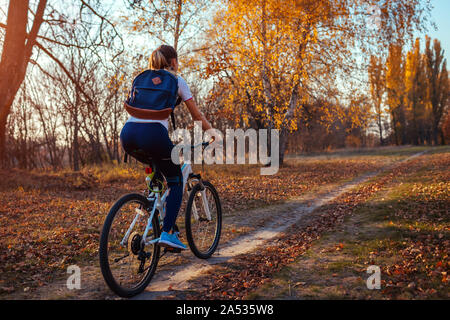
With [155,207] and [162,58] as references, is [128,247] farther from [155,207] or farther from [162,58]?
[162,58]

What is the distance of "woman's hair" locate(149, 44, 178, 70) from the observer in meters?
3.22

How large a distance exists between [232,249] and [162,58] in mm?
2707

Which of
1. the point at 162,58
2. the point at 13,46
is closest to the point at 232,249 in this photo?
the point at 162,58

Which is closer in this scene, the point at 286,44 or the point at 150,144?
the point at 150,144

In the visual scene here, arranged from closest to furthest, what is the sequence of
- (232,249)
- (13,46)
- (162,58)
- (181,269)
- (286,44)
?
(162,58), (181,269), (232,249), (13,46), (286,44)

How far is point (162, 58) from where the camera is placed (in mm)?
3219

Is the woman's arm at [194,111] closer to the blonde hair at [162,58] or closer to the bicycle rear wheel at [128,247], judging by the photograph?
the blonde hair at [162,58]

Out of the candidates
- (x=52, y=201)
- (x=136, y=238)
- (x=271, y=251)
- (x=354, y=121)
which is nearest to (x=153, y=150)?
(x=136, y=238)

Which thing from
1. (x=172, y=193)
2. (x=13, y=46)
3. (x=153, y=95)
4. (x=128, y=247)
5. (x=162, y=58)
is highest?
(x=13, y=46)

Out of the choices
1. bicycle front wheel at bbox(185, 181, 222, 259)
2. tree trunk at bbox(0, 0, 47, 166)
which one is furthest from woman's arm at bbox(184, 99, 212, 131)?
tree trunk at bbox(0, 0, 47, 166)

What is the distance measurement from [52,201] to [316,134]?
1222 inches

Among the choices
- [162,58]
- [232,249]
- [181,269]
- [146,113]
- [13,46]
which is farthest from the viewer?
[13,46]

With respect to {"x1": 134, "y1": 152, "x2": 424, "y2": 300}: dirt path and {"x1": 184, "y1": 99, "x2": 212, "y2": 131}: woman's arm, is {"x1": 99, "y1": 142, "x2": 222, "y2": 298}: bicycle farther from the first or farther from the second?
{"x1": 184, "y1": 99, "x2": 212, "y2": 131}: woman's arm

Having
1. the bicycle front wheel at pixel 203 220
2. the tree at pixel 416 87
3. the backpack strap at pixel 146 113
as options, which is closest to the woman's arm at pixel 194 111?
the backpack strap at pixel 146 113
